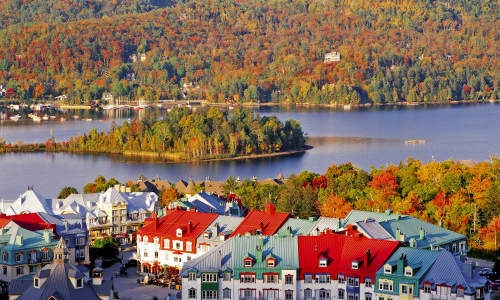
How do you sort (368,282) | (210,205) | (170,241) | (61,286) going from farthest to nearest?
(210,205), (170,241), (368,282), (61,286)

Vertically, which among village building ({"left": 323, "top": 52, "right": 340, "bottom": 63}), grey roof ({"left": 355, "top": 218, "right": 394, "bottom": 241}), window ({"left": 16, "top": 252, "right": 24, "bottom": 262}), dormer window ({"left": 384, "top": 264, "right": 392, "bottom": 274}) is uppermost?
village building ({"left": 323, "top": 52, "right": 340, "bottom": 63})

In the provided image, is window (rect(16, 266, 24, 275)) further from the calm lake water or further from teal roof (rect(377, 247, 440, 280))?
the calm lake water

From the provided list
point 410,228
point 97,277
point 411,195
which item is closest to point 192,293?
point 97,277

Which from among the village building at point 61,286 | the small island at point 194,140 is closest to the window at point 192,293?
the village building at point 61,286

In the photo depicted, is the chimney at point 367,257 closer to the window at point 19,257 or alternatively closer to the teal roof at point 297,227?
the teal roof at point 297,227

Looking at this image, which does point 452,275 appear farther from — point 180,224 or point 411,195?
point 411,195

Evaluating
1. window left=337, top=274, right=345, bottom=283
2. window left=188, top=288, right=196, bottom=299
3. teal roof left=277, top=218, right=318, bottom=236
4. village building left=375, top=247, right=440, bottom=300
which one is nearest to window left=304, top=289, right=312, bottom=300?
window left=337, top=274, right=345, bottom=283
